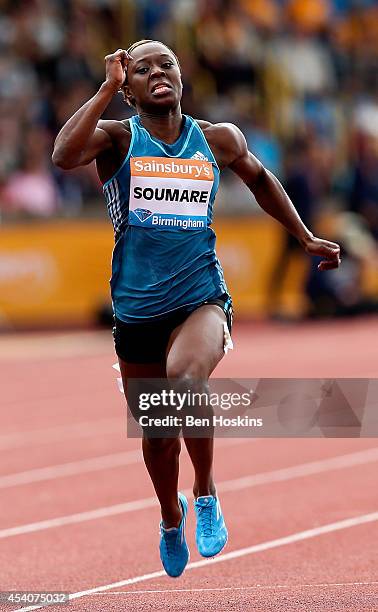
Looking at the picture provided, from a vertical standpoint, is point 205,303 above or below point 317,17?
above

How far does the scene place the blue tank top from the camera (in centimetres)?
516

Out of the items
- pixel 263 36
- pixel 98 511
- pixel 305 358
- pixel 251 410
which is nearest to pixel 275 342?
pixel 305 358

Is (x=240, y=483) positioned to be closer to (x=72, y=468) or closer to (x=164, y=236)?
(x=72, y=468)

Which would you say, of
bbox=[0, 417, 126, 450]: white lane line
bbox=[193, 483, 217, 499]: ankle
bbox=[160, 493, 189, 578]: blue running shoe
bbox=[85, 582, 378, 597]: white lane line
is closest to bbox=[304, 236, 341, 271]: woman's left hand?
bbox=[193, 483, 217, 499]: ankle

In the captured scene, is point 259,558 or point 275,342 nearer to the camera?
point 259,558

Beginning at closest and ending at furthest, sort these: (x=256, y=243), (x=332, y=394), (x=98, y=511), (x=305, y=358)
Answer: (x=332, y=394)
(x=98, y=511)
(x=305, y=358)
(x=256, y=243)

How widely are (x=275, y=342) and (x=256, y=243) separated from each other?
1.98 m

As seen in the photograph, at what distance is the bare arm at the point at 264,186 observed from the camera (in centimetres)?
539

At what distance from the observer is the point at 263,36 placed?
67.2ft

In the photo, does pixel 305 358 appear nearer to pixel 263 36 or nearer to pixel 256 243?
pixel 256 243

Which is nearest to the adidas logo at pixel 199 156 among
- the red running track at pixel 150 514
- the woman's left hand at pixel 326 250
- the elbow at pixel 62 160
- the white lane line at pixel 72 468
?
the elbow at pixel 62 160

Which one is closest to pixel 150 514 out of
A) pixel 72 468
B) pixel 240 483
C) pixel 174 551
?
pixel 240 483

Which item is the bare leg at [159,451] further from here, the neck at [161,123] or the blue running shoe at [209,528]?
the neck at [161,123]

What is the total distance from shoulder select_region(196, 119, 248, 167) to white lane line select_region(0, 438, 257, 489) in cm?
365
